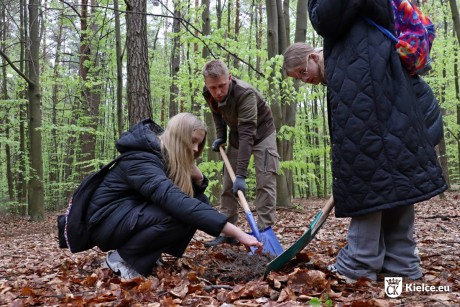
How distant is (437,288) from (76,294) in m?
2.22

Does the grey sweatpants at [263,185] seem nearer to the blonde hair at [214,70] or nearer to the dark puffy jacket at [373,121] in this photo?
the blonde hair at [214,70]

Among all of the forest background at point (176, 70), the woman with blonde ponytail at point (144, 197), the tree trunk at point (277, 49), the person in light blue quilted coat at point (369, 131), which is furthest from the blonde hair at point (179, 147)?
the tree trunk at point (277, 49)

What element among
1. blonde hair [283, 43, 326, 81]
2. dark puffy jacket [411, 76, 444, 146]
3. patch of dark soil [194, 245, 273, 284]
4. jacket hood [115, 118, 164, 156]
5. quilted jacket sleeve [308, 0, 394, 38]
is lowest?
patch of dark soil [194, 245, 273, 284]

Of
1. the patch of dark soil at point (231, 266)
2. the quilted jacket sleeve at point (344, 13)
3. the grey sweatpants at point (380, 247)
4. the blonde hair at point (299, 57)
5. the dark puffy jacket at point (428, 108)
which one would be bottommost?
the patch of dark soil at point (231, 266)

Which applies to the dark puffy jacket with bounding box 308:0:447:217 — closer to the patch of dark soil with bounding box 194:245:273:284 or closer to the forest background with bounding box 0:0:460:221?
the patch of dark soil with bounding box 194:245:273:284

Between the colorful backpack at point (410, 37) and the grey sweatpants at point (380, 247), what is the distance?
0.96m

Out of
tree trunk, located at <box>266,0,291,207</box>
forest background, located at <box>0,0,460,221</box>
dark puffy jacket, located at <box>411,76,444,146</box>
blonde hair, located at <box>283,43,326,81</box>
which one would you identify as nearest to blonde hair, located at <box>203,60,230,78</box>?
forest background, located at <box>0,0,460,221</box>

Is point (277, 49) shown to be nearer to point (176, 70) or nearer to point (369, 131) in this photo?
point (176, 70)

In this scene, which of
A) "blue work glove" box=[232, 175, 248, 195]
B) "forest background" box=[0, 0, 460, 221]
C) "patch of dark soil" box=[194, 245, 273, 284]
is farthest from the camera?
"forest background" box=[0, 0, 460, 221]

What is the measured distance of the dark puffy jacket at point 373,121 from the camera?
2.41 meters

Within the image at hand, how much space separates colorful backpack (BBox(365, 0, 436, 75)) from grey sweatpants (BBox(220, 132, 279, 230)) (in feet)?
6.47

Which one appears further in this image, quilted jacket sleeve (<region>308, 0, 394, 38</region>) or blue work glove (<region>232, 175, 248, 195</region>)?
blue work glove (<region>232, 175, 248, 195</region>)

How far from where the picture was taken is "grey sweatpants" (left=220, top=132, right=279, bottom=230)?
4.26m

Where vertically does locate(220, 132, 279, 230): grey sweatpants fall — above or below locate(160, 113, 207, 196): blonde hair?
below
